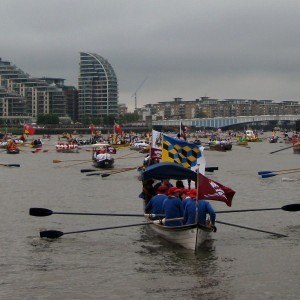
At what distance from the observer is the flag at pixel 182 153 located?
24.6 meters

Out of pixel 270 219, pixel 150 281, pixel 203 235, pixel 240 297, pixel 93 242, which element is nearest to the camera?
pixel 240 297

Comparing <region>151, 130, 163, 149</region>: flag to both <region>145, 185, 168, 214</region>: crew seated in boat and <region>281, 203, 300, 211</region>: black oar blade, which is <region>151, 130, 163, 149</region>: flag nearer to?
<region>145, 185, 168, 214</region>: crew seated in boat

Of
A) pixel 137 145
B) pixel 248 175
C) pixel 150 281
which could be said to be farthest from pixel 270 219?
pixel 137 145

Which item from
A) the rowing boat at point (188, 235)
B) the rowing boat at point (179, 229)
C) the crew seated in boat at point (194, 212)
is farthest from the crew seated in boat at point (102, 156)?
the crew seated in boat at point (194, 212)

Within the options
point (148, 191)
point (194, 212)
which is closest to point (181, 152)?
point (148, 191)

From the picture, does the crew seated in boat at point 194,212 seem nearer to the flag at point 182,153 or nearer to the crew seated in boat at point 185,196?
the crew seated in boat at point 185,196

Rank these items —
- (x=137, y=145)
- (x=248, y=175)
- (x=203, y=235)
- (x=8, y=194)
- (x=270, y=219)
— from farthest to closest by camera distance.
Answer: (x=137, y=145), (x=248, y=175), (x=8, y=194), (x=270, y=219), (x=203, y=235)

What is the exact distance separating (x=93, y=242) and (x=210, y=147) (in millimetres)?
82030

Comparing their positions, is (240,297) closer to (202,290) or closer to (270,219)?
(202,290)

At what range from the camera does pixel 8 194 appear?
126ft

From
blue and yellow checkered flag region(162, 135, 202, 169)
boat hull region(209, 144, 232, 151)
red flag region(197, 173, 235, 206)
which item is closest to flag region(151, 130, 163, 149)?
blue and yellow checkered flag region(162, 135, 202, 169)

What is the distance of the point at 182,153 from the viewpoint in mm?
24875

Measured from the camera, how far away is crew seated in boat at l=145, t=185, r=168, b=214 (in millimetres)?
22825

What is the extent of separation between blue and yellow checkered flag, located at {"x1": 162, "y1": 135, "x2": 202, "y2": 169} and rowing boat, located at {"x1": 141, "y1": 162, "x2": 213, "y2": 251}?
1.41 metres
